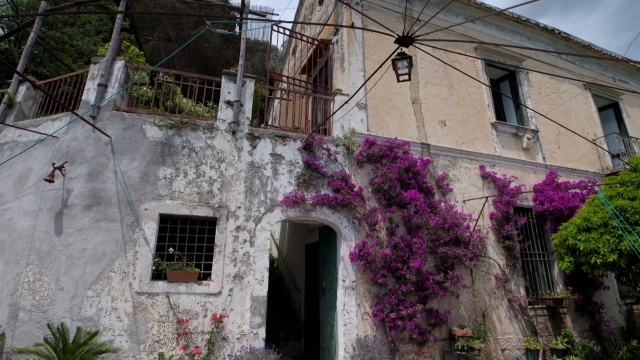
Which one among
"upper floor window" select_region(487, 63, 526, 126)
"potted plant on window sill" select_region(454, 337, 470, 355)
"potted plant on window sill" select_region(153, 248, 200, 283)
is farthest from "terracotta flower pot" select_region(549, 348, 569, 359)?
"potted plant on window sill" select_region(153, 248, 200, 283)

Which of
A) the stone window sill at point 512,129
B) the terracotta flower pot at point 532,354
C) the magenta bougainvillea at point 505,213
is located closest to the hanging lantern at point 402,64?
the magenta bougainvillea at point 505,213

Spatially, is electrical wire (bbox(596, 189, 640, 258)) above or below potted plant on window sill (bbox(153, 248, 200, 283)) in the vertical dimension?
above

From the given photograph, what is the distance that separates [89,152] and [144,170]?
930mm

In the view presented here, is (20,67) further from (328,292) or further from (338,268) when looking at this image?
(328,292)

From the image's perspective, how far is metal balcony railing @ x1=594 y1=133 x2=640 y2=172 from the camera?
952 centimetres

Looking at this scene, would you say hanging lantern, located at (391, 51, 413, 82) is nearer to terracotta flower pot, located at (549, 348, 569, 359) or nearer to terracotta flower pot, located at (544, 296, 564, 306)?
terracotta flower pot, located at (544, 296, 564, 306)

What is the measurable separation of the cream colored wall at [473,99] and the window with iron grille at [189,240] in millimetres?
3702

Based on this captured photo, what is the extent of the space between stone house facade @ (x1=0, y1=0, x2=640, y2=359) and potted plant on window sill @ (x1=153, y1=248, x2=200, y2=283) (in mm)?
107

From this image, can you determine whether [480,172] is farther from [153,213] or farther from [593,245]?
[153,213]

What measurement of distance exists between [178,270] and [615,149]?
37.6ft

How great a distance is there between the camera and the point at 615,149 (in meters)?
9.83

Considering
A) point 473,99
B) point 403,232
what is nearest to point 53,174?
point 403,232

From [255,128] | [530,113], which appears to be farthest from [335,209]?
[530,113]

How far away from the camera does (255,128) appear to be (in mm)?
6422
